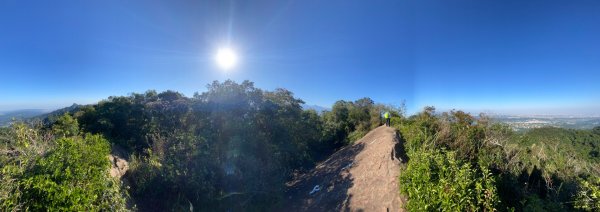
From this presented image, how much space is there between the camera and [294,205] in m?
8.86

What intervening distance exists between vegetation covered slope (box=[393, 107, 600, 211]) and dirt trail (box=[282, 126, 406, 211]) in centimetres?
72

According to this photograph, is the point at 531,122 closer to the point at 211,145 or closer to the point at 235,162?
the point at 235,162

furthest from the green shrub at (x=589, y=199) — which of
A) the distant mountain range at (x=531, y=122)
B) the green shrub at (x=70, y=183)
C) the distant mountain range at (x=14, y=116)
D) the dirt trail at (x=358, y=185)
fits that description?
the distant mountain range at (x=14, y=116)

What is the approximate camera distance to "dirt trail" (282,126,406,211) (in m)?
7.75

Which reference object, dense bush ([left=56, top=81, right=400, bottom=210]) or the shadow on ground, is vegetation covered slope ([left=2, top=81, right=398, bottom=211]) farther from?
the shadow on ground

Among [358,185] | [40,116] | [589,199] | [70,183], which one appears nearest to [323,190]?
[358,185]

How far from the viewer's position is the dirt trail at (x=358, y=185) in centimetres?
775

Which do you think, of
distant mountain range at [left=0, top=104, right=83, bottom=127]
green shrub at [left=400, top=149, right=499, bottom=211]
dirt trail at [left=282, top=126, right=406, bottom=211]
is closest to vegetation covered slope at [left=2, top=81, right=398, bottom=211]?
dirt trail at [left=282, top=126, right=406, bottom=211]

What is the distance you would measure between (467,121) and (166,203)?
38.0ft

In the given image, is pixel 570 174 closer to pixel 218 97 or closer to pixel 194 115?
pixel 218 97

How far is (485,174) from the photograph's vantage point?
540 centimetres

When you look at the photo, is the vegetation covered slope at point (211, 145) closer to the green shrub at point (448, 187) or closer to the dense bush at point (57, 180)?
the dense bush at point (57, 180)

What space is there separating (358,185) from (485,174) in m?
4.12

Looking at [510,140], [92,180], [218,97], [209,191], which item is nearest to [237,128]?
[218,97]
